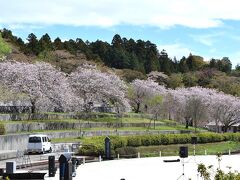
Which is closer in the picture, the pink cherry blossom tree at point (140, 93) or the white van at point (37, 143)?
the white van at point (37, 143)

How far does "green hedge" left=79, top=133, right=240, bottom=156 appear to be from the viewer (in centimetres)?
4391

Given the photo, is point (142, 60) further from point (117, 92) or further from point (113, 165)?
point (113, 165)

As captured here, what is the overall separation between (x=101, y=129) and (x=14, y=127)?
557 inches

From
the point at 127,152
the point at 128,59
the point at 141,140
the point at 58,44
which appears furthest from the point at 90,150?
the point at 128,59

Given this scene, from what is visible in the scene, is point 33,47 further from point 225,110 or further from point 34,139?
point 34,139

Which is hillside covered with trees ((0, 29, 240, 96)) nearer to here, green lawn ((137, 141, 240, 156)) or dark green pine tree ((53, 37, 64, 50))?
dark green pine tree ((53, 37, 64, 50))

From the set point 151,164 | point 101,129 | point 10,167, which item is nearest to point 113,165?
point 151,164

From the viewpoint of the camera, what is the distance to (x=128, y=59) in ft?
415

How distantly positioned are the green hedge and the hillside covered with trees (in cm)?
2247

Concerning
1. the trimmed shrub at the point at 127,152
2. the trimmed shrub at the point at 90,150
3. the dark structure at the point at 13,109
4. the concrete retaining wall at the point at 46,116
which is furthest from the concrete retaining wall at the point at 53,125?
the trimmed shrub at the point at 127,152

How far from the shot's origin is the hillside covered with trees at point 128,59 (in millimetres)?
84875

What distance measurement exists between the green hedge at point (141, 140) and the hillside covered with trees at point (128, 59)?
22.5 meters

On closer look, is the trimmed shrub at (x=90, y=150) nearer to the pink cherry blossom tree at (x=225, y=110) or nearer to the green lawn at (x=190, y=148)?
the green lawn at (x=190, y=148)

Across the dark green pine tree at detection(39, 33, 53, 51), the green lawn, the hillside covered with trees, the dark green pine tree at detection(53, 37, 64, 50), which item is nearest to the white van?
the green lawn
